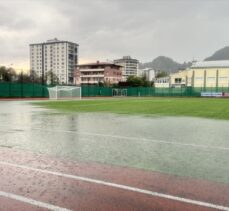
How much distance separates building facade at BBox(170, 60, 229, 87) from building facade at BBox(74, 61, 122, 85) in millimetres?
52261

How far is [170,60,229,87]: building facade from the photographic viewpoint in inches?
3600

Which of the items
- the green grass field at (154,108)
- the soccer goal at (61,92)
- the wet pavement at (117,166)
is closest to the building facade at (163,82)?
the soccer goal at (61,92)

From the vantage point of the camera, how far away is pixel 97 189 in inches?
195

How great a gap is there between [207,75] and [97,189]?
304 feet

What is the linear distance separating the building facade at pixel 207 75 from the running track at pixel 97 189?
90.3 metres

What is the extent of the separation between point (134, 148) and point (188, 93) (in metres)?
69.7

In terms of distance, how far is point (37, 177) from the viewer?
5652 mm

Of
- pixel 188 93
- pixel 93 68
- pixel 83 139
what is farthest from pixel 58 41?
pixel 83 139

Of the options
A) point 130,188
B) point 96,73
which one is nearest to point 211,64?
point 96,73

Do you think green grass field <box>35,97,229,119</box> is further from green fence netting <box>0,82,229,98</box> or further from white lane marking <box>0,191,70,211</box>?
green fence netting <box>0,82,229,98</box>

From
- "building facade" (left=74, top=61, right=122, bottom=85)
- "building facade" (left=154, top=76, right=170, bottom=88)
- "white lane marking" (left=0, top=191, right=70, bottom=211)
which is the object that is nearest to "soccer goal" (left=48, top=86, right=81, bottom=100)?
"white lane marking" (left=0, top=191, right=70, bottom=211)

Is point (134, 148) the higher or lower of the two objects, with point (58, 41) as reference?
lower

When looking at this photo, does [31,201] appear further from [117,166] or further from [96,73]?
[96,73]

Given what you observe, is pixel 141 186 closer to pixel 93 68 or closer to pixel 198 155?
pixel 198 155
